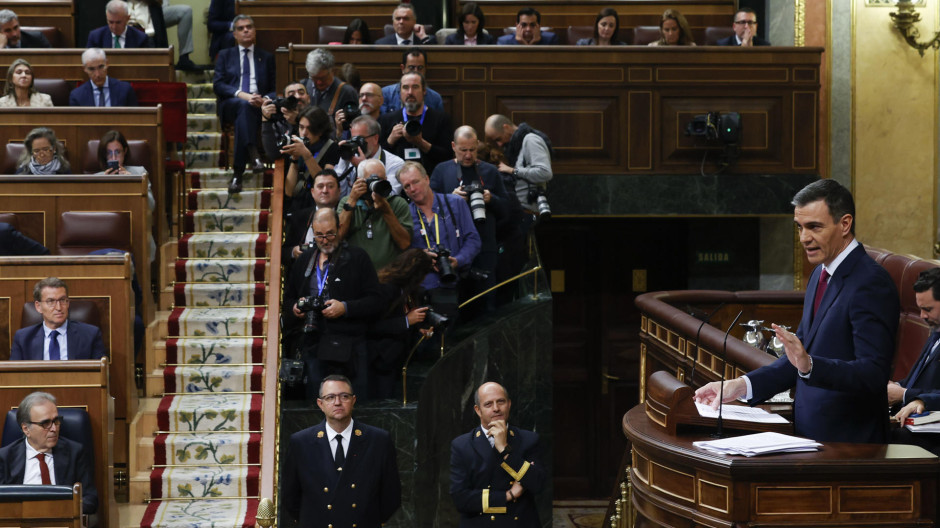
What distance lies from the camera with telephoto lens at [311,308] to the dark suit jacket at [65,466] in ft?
3.48

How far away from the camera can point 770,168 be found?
8609 mm

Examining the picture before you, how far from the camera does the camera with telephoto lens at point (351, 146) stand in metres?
6.20

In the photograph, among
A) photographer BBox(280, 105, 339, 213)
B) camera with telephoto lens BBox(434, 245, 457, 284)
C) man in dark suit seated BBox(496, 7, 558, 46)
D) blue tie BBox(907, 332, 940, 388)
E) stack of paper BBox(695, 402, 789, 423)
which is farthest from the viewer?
man in dark suit seated BBox(496, 7, 558, 46)

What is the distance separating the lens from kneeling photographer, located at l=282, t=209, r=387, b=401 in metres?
5.36

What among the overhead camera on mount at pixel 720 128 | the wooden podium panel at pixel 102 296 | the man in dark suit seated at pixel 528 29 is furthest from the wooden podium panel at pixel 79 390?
the overhead camera on mount at pixel 720 128

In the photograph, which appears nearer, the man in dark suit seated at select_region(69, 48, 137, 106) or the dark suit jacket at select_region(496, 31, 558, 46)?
the man in dark suit seated at select_region(69, 48, 137, 106)

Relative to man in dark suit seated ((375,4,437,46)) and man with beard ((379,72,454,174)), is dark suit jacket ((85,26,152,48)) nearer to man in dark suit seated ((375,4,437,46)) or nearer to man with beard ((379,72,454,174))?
man in dark suit seated ((375,4,437,46))

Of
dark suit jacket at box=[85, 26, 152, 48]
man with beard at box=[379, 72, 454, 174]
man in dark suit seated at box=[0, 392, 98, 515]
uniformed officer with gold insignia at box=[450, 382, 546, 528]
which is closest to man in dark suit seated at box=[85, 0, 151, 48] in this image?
dark suit jacket at box=[85, 26, 152, 48]

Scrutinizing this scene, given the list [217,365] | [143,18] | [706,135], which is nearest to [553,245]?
[706,135]

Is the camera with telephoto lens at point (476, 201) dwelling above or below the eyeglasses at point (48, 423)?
above

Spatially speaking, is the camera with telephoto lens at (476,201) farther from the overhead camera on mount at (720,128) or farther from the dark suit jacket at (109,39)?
the dark suit jacket at (109,39)

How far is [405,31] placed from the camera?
27.4 ft

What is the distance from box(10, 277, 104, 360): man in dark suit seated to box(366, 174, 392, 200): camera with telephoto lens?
139cm

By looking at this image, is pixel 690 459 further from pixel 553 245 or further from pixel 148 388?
pixel 553 245
